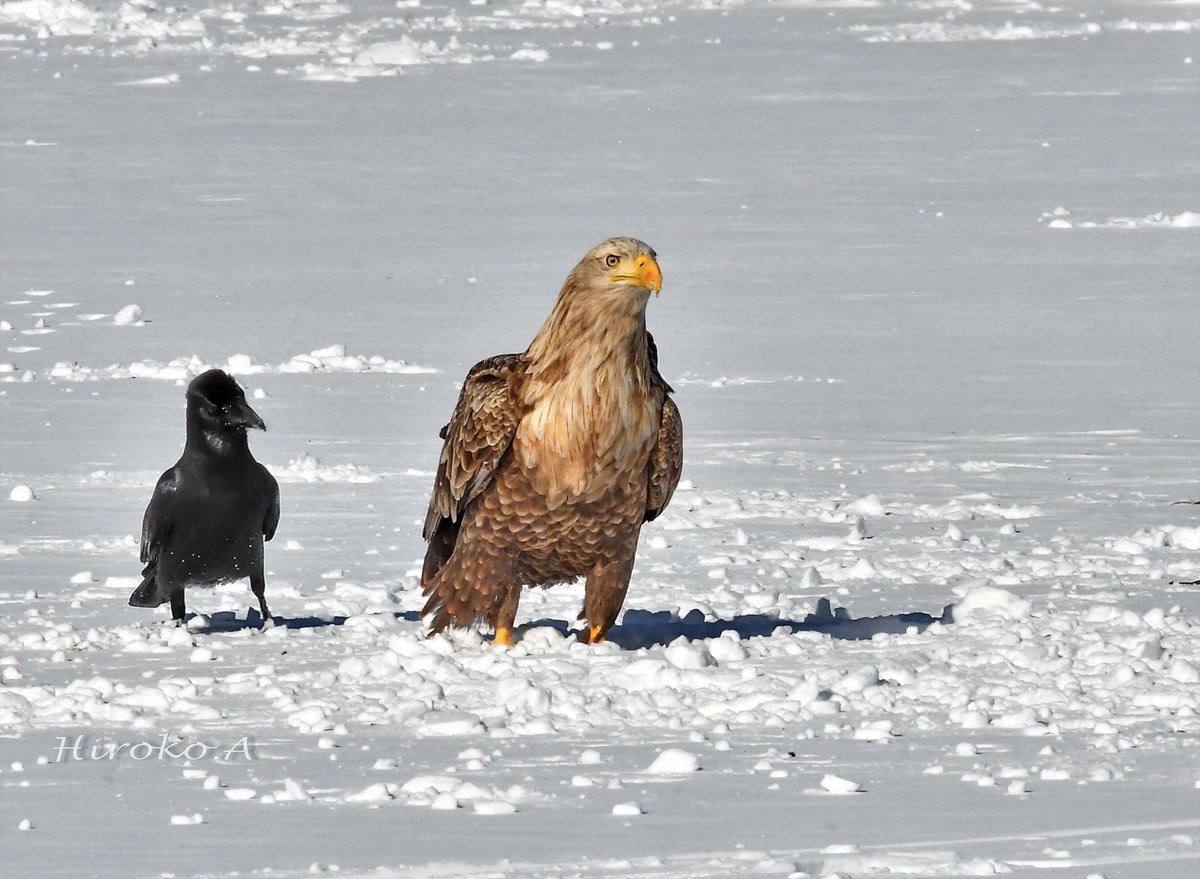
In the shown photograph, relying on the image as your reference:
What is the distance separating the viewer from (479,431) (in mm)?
7254

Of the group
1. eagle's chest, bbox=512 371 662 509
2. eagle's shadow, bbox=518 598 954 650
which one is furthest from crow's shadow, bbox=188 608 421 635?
eagle's chest, bbox=512 371 662 509

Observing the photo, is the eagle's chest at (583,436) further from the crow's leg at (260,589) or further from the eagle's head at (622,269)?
the crow's leg at (260,589)

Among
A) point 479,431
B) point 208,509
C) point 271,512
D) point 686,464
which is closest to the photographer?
point 479,431

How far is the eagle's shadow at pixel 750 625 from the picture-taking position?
7.74 metres

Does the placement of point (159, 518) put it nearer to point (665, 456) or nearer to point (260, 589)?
point (260, 589)

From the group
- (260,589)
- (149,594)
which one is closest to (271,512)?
(260,589)

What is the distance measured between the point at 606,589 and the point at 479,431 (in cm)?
63

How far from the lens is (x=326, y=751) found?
5934mm

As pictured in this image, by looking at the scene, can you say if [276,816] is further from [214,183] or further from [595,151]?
[595,151]

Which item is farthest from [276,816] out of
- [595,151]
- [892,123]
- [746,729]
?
[892,123]

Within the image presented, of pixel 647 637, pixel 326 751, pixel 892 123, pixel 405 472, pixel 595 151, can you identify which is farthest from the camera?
pixel 892 123

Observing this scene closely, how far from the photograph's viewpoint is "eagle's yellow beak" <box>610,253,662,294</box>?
272 inches

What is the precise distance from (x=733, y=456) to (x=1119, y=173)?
1188 cm

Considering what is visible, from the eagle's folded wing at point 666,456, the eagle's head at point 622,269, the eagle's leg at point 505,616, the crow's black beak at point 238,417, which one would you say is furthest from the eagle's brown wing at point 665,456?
the crow's black beak at point 238,417
